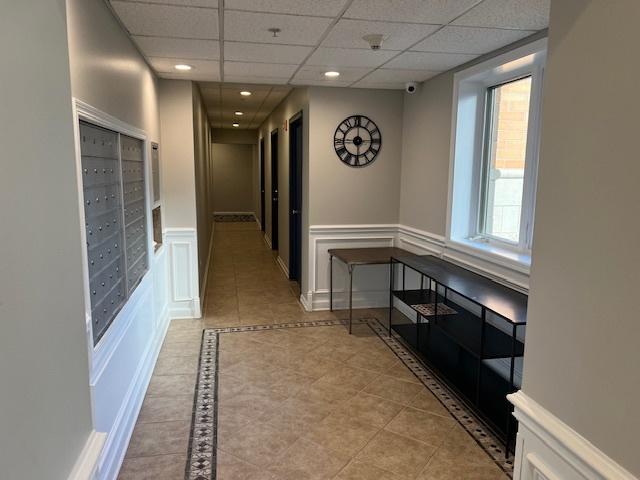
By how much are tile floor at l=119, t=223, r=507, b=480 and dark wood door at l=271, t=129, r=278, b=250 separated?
11.9 ft

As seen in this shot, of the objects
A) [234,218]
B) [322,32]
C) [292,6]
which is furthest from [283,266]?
[234,218]

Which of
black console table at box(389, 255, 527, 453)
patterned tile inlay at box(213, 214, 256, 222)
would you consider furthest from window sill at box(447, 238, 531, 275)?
patterned tile inlay at box(213, 214, 256, 222)

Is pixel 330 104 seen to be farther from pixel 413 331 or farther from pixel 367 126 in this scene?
pixel 413 331

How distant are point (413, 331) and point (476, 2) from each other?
2.72 m

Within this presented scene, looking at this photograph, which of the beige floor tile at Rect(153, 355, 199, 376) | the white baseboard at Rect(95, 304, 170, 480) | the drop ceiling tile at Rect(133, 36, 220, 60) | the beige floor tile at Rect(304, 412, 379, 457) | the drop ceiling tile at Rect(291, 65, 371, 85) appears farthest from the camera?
the drop ceiling tile at Rect(291, 65, 371, 85)

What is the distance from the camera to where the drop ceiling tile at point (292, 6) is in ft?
7.61

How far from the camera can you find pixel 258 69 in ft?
12.6

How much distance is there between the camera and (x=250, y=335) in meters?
4.21

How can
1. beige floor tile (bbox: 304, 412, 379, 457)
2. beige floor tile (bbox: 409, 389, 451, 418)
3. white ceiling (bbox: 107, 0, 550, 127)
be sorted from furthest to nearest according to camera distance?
beige floor tile (bbox: 409, 389, 451, 418)
beige floor tile (bbox: 304, 412, 379, 457)
white ceiling (bbox: 107, 0, 550, 127)

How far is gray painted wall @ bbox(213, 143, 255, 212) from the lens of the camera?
13359mm

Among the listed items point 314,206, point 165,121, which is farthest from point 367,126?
point 165,121

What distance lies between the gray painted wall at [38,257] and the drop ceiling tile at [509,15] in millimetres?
2057

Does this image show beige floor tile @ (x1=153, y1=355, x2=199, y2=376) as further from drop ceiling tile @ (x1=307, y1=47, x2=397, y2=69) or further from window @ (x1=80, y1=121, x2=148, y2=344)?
drop ceiling tile @ (x1=307, y1=47, x2=397, y2=69)

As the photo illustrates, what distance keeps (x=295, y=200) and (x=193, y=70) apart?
2.25 metres
